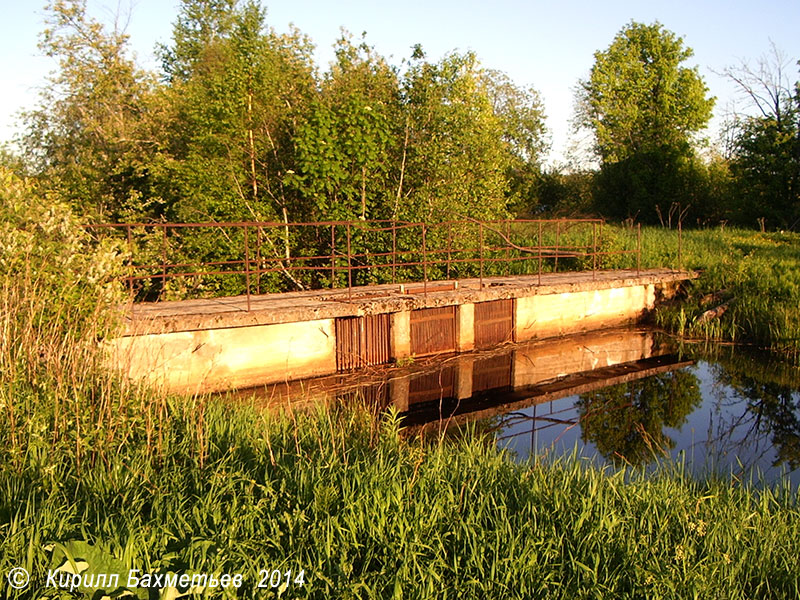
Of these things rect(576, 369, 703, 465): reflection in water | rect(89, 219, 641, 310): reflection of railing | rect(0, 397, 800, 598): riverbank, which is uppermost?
rect(89, 219, 641, 310): reflection of railing

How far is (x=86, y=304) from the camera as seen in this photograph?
7.87 metres

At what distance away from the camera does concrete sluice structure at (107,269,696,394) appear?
34.2ft

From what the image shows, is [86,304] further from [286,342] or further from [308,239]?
[308,239]

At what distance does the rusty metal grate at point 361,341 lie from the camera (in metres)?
12.2

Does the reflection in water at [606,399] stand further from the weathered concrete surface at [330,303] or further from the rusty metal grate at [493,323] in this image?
the weathered concrete surface at [330,303]

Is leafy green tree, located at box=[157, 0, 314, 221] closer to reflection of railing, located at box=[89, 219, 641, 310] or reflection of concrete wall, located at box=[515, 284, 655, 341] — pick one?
reflection of railing, located at box=[89, 219, 641, 310]

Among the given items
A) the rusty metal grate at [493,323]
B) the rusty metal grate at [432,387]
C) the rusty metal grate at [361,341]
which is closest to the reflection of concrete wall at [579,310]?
the rusty metal grate at [493,323]

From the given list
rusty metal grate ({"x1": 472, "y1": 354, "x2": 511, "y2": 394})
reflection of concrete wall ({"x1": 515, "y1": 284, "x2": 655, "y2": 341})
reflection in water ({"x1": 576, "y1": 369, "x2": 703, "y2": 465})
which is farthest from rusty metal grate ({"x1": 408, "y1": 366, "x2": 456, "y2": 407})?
reflection of concrete wall ({"x1": 515, "y1": 284, "x2": 655, "y2": 341})

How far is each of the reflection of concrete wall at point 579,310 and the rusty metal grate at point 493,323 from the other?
241mm

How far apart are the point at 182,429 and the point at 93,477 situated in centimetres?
160

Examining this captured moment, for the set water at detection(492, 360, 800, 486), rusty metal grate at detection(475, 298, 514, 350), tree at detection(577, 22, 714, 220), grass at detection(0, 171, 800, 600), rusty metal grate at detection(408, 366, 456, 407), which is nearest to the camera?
grass at detection(0, 171, 800, 600)

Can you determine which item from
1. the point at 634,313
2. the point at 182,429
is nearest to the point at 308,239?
the point at 634,313

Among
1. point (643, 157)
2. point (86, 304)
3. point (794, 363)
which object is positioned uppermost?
point (643, 157)

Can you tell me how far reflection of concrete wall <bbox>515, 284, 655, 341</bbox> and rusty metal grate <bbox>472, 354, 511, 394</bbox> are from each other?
1.35 meters
